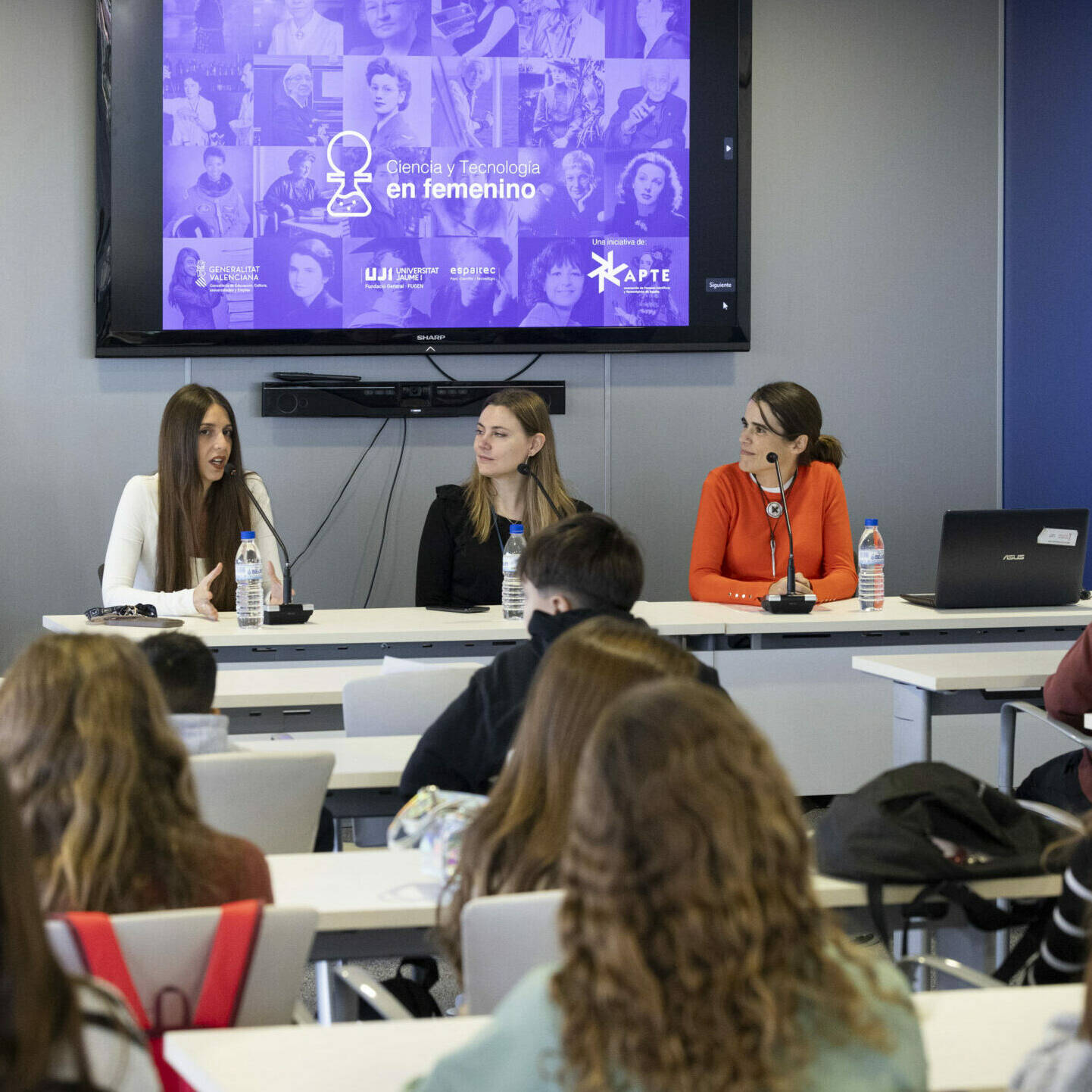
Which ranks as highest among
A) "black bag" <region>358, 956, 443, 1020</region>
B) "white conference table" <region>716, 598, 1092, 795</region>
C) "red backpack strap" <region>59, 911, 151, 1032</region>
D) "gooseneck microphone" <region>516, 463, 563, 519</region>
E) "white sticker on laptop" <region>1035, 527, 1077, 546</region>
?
"gooseneck microphone" <region>516, 463, 563, 519</region>

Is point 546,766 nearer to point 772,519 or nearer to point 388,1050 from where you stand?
point 388,1050

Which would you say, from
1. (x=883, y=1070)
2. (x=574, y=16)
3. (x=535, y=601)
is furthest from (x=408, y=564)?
(x=883, y=1070)

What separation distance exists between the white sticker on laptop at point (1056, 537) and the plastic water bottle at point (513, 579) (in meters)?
1.51

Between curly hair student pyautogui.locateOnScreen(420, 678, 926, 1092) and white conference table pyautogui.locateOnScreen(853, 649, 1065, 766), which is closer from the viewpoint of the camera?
curly hair student pyautogui.locateOnScreen(420, 678, 926, 1092)

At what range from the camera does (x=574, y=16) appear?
5.10 metres

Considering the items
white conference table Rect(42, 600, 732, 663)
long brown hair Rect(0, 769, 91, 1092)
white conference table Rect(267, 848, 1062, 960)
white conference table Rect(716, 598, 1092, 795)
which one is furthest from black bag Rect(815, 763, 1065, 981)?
white conference table Rect(716, 598, 1092, 795)

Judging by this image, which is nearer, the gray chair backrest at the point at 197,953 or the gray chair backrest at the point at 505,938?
the gray chair backrest at the point at 197,953

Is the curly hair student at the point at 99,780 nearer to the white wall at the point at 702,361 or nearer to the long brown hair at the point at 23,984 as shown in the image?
the long brown hair at the point at 23,984

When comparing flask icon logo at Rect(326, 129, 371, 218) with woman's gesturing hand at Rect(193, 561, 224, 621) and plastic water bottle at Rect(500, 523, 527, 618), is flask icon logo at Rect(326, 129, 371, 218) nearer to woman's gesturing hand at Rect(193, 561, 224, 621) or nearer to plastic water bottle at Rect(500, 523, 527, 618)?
plastic water bottle at Rect(500, 523, 527, 618)

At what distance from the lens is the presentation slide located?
196 inches

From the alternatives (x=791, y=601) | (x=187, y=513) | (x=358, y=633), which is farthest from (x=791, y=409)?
(x=187, y=513)

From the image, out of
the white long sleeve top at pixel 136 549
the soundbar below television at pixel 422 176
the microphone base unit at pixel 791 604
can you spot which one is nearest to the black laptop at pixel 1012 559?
the microphone base unit at pixel 791 604

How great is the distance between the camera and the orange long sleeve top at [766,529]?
172 inches

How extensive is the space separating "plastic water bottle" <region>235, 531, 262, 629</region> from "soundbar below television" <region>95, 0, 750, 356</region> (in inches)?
58.2
